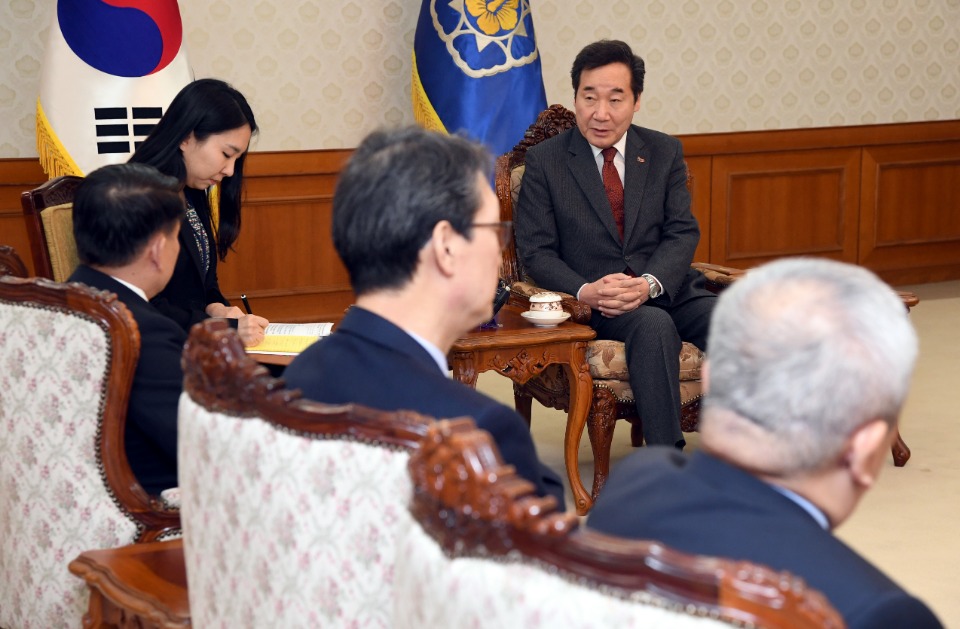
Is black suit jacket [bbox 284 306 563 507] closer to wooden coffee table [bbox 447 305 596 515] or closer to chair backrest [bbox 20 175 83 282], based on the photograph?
chair backrest [bbox 20 175 83 282]

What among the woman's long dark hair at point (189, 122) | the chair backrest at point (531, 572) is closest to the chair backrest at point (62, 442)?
the chair backrest at point (531, 572)

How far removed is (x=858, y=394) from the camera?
1093 mm

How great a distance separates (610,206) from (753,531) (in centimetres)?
330

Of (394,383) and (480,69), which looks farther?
(480,69)

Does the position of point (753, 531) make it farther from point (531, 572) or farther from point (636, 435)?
point (636, 435)

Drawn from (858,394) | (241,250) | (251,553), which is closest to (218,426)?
(251,553)

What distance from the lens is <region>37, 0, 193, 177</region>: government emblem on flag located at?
5.15 metres

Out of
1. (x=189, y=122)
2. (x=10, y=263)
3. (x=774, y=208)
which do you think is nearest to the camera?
(x=10, y=263)

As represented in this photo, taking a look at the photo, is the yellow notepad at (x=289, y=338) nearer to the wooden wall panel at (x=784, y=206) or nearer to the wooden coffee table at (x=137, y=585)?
the wooden coffee table at (x=137, y=585)

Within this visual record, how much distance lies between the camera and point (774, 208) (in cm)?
765

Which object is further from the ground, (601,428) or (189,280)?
(189,280)

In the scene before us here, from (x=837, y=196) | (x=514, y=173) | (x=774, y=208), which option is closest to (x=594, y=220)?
(x=514, y=173)

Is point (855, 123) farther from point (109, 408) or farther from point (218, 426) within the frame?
point (218, 426)

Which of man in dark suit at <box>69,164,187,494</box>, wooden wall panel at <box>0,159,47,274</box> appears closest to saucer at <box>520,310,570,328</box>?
man in dark suit at <box>69,164,187,494</box>
